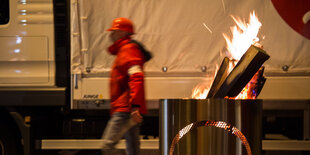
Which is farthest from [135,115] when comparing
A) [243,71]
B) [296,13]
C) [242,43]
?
[296,13]

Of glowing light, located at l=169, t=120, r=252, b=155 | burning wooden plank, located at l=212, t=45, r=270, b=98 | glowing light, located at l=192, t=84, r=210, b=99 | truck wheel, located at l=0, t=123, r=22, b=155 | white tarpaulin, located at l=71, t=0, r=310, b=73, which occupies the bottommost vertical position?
truck wheel, located at l=0, t=123, r=22, b=155

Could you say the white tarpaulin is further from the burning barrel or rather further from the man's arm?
the burning barrel

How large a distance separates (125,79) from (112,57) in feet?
3.67

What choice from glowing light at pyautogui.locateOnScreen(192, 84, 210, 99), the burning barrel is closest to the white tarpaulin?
glowing light at pyautogui.locateOnScreen(192, 84, 210, 99)

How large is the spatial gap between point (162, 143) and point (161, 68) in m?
1.69

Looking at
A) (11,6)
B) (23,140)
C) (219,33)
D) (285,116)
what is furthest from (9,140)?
(285,116)

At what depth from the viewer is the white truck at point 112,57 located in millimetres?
4348

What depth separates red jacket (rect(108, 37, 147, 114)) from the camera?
3229 mm

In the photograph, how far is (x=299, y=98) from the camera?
4344mm

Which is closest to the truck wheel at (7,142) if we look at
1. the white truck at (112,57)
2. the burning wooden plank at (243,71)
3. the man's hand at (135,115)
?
the white truck at (112,57)

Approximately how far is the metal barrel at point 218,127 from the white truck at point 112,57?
166 centimetres

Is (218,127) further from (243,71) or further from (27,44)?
(27,44)

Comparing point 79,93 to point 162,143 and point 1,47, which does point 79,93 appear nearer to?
point 1,47

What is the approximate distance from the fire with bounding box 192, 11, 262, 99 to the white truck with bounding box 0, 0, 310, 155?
8 cm
